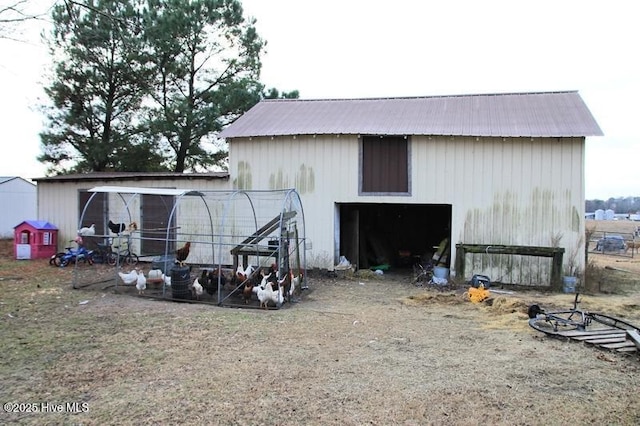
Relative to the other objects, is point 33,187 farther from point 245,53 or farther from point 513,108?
point 513,108

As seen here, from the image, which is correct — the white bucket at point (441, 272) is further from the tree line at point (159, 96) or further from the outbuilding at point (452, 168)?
the tree line at point (159, 96)

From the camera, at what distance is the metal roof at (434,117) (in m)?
11.4

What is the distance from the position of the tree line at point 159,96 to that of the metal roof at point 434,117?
438 centimetres

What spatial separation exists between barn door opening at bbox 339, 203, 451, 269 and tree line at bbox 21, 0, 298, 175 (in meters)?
7.51

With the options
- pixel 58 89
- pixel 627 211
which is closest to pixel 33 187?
pixel 58 89

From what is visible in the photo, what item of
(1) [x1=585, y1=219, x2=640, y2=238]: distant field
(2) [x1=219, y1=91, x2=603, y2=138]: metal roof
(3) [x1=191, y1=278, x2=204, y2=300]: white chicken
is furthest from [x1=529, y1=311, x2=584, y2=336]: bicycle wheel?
(1) [x1=585, y1=219, x2=640, y2=238]: distant field

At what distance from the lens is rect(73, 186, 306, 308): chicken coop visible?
28.8ft

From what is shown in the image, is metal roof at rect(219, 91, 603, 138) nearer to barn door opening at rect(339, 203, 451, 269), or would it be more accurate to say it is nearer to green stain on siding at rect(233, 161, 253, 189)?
green stain on siding at rect(233, 161, 253, 189)

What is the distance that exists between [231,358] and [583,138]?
9.80 meters

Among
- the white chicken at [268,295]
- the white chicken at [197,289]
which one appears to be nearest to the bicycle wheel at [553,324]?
the white chicken at [268,295]

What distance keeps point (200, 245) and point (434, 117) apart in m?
7.77

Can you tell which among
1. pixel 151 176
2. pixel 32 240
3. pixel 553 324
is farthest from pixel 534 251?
pixel 32 240

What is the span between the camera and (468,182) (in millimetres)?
11523

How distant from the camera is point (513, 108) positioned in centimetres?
1311
